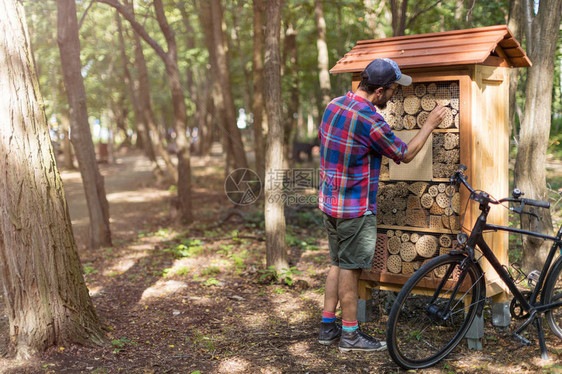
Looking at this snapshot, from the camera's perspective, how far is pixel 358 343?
4137 millimetres

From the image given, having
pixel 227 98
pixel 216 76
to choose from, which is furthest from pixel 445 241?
pixel 216 76

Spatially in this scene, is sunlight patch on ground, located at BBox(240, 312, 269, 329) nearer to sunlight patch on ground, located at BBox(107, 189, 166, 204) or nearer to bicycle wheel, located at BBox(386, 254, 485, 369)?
bicycle wheel, located at BBox(386, 254, 485, 369)

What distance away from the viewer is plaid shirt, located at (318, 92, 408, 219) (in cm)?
384

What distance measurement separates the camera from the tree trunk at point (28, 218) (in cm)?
396

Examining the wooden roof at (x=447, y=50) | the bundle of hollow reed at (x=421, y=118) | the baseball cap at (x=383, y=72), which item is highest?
the wooden roof at (x=447, y=50)

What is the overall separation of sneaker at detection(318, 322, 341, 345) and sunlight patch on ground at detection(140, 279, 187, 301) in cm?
232

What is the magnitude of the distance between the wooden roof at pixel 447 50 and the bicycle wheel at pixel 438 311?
5.00 feet

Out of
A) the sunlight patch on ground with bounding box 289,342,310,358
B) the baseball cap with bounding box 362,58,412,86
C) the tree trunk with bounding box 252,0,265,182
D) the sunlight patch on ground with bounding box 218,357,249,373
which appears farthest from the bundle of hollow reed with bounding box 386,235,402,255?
the tree trunk with bounding box 252,0,265,182

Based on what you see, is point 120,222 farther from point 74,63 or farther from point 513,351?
point 513,351

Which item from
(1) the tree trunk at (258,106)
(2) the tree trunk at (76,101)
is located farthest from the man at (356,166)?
(1) the tree trunk at (258,106)

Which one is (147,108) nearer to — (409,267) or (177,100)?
(177,100)

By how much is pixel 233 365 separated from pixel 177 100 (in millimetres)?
8140

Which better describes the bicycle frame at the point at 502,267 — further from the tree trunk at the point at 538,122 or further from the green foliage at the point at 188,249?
the green foliage at the point at 188,249

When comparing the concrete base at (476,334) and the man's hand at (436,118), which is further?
the concrete base at (476,334)
